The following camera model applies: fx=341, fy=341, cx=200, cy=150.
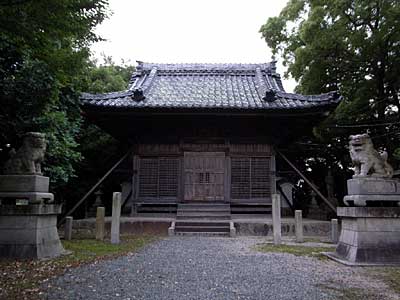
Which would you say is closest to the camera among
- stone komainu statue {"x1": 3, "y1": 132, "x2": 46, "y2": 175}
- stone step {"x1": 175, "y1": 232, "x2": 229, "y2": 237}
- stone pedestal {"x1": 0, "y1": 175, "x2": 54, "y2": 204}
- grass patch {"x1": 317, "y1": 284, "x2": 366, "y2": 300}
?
→ grass patch {"x1": 317, "y1": 284, "x2": 366, "y2": 300}

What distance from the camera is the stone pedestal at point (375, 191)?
674 cm

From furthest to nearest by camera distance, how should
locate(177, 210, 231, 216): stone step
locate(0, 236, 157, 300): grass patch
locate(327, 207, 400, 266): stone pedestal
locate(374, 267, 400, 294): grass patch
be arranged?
locate(177, 210, 231, 216): stone step < locate(327, 207, 400, 266): stone pedestal < locate(374, 267, 400, 294): grass patch < locate(0, 236, 157, 300): grass patch

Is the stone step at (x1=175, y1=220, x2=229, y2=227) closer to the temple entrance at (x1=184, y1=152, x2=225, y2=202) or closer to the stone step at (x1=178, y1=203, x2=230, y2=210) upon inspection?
the stone step at (x1=178, y1=203, x2=230, y2=210)

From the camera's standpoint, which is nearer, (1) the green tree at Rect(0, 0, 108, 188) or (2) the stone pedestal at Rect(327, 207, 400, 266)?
(1) the green tree at Rect(0, 0, 108, 188)

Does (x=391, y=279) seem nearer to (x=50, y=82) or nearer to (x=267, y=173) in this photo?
(x=50, y=82)

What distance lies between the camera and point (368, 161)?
7004 millimetres

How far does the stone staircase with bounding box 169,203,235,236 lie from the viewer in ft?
38.0

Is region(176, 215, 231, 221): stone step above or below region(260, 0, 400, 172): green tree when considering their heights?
below

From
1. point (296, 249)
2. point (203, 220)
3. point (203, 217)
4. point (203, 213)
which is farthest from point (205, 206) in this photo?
point (296, 249)

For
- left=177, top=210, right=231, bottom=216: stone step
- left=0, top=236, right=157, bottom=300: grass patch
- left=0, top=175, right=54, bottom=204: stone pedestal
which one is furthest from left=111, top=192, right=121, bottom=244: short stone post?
left=177, top=210, right=231, bottom=216: stone step

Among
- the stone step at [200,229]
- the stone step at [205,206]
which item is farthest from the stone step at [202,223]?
the stone step at [205,206]

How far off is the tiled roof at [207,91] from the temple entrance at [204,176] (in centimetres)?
233

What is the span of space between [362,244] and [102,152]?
46.7 feet

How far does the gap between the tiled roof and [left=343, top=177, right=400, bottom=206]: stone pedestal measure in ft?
18.7
